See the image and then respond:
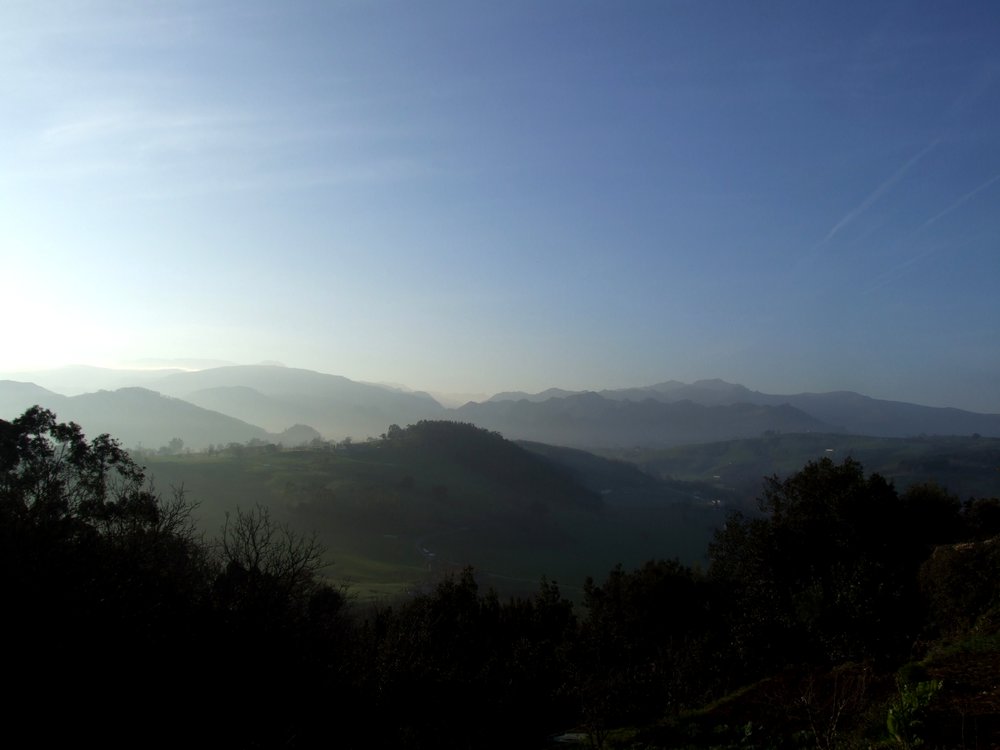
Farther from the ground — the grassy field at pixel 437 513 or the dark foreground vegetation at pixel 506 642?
the dark foreground vegetation at pixel 506 642

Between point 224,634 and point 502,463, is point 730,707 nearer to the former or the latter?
point 224,634

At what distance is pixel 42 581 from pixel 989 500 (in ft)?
124

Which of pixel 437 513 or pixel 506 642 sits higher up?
pixel 506 642

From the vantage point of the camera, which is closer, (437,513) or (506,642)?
(506,642)

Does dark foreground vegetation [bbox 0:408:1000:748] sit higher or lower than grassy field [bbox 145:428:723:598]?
higher

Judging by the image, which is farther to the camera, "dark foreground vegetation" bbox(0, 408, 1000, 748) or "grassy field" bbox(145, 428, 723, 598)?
"grassy field" bbox(145, 428, 723, 598)

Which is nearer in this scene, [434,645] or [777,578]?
[434,645]

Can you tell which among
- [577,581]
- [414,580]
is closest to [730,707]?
[414,580]

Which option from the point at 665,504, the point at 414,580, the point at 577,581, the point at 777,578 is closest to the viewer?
the point at 777,578

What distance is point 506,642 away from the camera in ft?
84.7

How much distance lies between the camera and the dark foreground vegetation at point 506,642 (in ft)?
29.2

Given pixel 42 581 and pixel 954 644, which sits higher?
pixel 42 581

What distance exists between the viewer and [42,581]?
9461 mm

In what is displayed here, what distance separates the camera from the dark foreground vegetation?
891 cm
